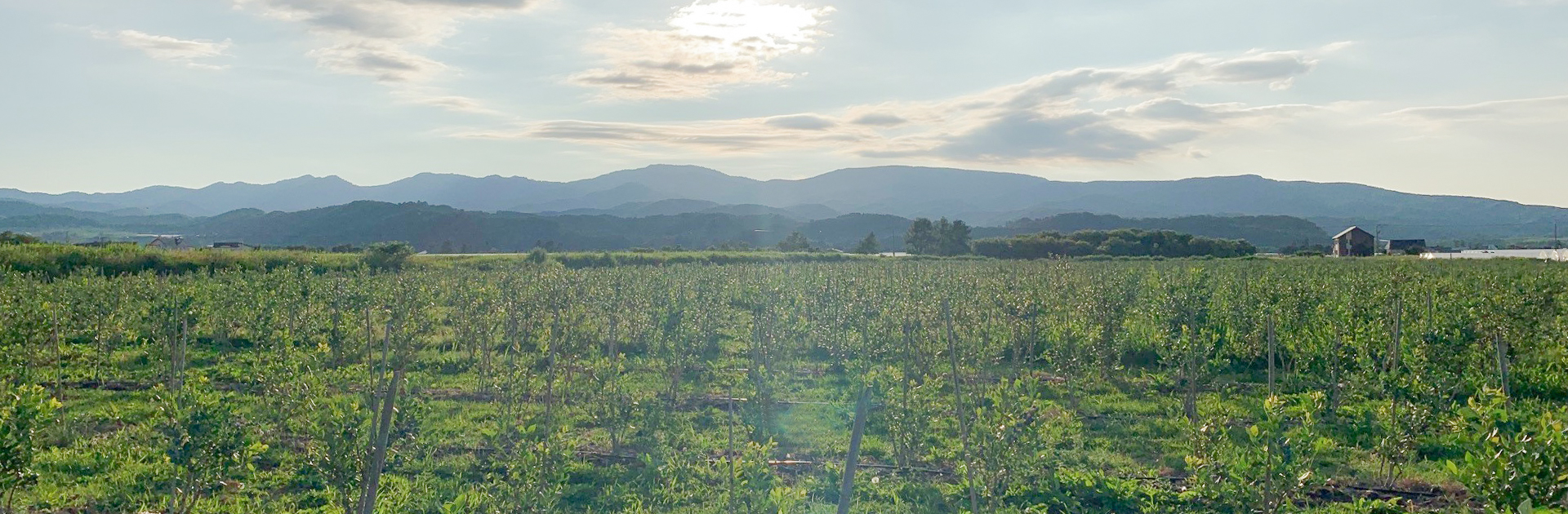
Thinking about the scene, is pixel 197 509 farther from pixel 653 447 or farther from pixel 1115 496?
pixel 1115 496

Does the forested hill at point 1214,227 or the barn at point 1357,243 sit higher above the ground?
the forested hill at point 1214,227

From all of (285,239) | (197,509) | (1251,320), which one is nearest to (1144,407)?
(1251,320)

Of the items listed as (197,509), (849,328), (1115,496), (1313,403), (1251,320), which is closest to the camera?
(1313,403)

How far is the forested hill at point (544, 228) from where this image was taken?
113 m

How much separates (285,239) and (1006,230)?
118034 mm

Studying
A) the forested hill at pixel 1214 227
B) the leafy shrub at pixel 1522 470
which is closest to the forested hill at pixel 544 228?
the forested hill at pixel 1214 227

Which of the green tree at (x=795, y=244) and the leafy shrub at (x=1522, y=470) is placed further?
the green tree at (x=795, y=244)

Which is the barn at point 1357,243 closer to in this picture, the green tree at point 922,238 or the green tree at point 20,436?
the green tree at point 922,238

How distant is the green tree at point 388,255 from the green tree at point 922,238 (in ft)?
156

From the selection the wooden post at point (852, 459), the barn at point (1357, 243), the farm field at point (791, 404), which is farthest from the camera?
the barn at point (1357, 243)

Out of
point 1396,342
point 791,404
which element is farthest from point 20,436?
point 1396,342

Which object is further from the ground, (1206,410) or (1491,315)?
(1491,315)

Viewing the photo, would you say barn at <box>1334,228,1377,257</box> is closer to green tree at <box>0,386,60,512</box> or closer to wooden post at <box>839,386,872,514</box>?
wooden post at <box>839,386,872,514</box>

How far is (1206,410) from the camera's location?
10.1 meters
